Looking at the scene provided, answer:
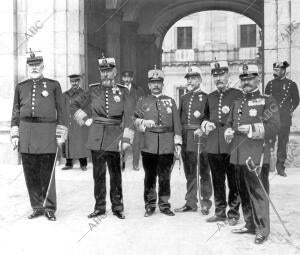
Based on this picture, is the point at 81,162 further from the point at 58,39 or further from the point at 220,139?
the point at 220,139

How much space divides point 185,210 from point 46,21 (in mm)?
5776

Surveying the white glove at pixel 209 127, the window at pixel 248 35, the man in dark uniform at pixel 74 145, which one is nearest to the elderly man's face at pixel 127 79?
the man in dark uniform at pixel 74 145

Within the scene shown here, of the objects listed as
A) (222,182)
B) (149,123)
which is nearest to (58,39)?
(149,123)

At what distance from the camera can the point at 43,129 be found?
251 inches

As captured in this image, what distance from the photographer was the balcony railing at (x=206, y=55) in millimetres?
33531

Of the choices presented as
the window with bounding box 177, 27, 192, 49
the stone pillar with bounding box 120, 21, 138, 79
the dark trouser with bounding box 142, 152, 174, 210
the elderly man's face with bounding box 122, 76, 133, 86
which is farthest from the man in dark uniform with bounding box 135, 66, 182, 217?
the window with bounding box 177, 27, 192, 49

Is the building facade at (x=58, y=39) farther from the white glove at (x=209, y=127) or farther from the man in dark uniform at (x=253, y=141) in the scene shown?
the man in dark uniform at (x=253, y=141)

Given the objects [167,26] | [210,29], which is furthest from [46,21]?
[210,29]

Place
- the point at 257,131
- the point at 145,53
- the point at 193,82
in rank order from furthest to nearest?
the point at 145,53 → the point at 193,82 → the point at 257,131

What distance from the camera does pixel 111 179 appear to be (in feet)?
20.8

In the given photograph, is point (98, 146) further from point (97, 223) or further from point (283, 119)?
point (283, 119)

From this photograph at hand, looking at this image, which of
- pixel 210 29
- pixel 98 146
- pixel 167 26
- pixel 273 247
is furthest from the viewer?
pixel 210 29

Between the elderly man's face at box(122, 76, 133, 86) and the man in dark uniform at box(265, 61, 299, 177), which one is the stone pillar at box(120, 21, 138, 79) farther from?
the man in dark uniform at box(265, 61, 299, 177)

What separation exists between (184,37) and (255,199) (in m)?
30.2
